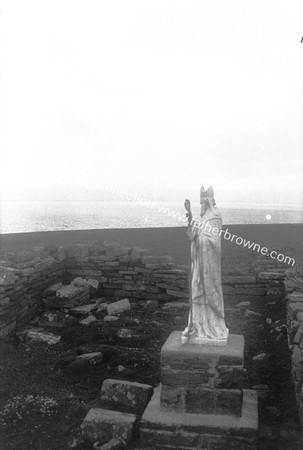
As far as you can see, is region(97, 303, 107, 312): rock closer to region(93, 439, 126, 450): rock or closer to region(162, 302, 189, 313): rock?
region(162, 302, 189, 313): rock

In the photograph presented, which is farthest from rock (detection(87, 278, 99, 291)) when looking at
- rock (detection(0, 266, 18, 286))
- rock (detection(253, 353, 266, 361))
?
rock (detection(253, 353, 266, 361))

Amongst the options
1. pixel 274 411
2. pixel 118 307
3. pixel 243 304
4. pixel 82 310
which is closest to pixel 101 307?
pixel 118 307

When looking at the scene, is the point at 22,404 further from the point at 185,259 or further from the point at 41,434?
the point at 185,259

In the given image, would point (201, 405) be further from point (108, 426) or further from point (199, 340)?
point (108, 426)

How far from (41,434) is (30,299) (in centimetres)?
479

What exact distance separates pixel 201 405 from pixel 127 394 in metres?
1.26

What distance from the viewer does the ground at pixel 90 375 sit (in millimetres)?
5194

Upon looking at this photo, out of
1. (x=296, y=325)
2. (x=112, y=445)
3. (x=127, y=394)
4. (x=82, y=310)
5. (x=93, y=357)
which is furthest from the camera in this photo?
(x=82, y=310)

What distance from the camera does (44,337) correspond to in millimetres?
8367

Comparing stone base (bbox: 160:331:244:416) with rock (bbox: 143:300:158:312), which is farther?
rock (bbox: 143:300:158:312)

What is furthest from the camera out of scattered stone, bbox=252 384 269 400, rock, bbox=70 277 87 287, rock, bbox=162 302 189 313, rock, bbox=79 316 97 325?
rock, bbox=70 277 87 287

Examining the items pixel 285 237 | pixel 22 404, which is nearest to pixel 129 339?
pixel 22 404

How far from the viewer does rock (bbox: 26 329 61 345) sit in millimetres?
8265

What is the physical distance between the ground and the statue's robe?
145 centimetres
